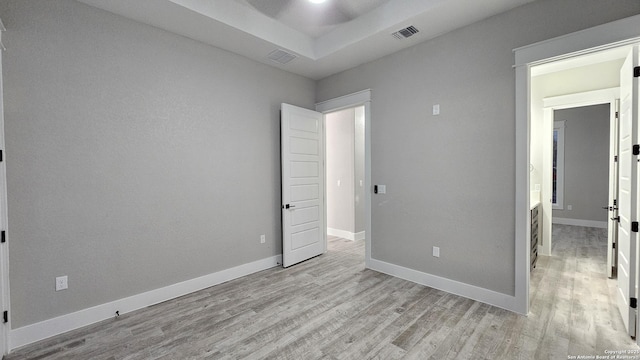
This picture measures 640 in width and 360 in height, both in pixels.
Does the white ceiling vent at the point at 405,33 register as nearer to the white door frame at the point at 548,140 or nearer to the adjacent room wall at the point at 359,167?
the adjacent room wall at the point at 359,167

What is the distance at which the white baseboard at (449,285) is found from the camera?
2.61 m

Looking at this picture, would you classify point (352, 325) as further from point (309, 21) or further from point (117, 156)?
point (309, 21)

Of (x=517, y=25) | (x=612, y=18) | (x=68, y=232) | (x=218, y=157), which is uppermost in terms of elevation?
(x=517, y=25)

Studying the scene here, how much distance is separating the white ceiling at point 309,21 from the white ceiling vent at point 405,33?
0.05 m

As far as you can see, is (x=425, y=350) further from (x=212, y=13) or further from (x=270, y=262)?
(x=212, y=13)

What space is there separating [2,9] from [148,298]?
8.82 feet

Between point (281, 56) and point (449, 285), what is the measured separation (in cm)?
340

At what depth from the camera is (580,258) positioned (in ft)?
13.2

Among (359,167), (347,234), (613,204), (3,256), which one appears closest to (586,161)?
(613,204)

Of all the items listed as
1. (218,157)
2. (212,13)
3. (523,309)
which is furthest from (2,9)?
(523,309)

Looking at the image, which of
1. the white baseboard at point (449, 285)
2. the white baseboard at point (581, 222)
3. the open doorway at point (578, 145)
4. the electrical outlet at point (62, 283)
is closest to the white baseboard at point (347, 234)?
the white baseboard at point (449, 285)

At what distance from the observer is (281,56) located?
3494mm

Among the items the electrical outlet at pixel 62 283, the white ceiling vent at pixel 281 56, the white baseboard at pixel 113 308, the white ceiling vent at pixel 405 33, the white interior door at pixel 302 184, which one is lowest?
the white baseboard at pixel 113 308

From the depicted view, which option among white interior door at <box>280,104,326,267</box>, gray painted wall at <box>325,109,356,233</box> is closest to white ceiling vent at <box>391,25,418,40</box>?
white interior door at <box>280,104,326,267</box>
